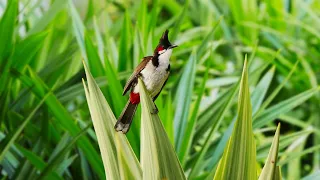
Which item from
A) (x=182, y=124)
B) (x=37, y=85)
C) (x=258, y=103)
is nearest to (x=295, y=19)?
(x=258, y=103)

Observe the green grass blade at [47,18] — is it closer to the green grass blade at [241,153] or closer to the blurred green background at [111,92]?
the blurred green background at [111,92]

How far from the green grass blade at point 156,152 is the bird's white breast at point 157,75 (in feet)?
0.07

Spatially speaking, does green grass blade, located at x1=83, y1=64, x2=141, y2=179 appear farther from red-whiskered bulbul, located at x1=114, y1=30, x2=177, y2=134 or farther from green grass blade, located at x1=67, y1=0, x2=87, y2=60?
green grass blade, located at x1=67, y1=0, x2=87, y2=60

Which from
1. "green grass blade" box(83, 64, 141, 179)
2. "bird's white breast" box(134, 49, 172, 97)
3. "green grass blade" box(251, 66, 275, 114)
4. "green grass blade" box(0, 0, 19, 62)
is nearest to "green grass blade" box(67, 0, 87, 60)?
"green grass blade" box(0, 0, 19, 62)

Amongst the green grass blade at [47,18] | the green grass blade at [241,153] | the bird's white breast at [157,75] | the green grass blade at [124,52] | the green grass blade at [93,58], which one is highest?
the green grass blade at [47,18]

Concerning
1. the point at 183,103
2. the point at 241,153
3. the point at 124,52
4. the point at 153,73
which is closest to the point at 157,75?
the point at 153,73

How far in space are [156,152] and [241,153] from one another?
2.6 inches

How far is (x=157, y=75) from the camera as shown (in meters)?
0.43

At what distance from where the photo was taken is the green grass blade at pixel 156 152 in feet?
1.51

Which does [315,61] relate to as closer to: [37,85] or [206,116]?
[206,116]

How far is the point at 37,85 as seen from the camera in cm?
96

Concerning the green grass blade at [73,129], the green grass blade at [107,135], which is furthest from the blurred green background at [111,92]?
the green grass blade at [107,135]

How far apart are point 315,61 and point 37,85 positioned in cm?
103

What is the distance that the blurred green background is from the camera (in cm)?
92
